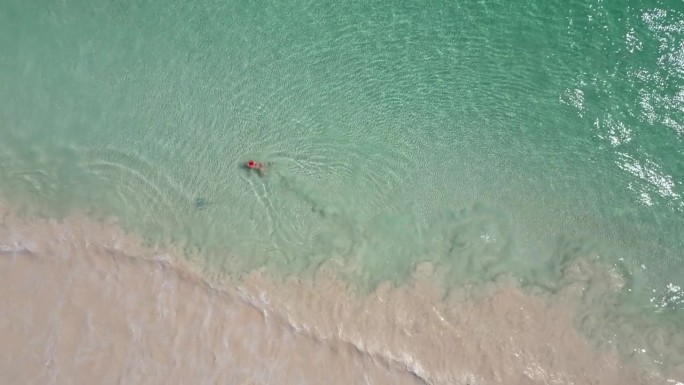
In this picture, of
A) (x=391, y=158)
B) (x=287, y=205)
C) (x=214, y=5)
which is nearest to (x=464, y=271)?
(x=391, y=158)

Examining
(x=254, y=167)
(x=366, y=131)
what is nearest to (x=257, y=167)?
(x=254, y=167)

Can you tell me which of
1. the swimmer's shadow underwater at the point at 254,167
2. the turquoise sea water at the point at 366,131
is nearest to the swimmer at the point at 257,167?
the swimmer's shadow underwater at the point at 254,167

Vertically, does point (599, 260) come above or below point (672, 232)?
below

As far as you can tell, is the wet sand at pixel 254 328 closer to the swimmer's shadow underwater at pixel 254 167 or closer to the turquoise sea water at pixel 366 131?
the turquoise sea water at pixel 366 131

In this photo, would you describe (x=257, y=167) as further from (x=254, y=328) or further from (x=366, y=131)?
(x=254, y=328)

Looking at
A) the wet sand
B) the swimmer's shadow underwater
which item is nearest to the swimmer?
the swimmer's shadow underwater

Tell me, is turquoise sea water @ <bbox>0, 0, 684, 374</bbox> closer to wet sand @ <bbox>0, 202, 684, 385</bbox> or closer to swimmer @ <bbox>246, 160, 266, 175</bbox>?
swimmer @ <bbox>246, 160, 266, 175</bbox>

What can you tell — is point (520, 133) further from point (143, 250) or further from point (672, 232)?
point (143, 250)
